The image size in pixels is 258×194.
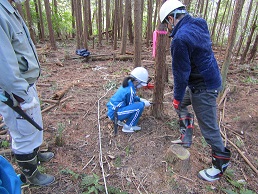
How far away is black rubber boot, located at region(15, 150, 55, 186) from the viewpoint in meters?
2.41

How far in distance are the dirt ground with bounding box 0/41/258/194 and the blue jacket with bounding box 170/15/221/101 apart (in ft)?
4.33

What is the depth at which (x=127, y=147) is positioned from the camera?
3.51 meters

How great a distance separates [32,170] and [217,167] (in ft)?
8.58

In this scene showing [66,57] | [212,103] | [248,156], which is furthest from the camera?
[66,57]

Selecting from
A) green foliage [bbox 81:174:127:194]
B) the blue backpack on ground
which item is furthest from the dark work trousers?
the blue backpack on ground

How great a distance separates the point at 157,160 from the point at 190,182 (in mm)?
594

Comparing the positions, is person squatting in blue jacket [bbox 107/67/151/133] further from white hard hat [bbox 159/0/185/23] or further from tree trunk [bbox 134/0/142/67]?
tree trunk [bbox 134/0/142/67]

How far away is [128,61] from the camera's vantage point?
9.69 meters

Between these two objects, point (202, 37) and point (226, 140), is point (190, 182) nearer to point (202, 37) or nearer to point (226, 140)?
point (226, 140)

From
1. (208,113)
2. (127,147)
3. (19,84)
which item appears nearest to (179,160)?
(208,113)

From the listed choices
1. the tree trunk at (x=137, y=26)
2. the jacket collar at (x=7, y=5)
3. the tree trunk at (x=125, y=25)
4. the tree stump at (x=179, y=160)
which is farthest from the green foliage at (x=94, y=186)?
the tree trunk at (x=125, y=25)

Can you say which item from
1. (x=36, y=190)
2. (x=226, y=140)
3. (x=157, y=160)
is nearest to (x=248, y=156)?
(x=226, y=140)

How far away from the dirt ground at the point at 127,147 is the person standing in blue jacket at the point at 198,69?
0.48 m

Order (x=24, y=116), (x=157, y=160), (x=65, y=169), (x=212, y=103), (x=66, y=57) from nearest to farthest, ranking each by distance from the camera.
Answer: (x=24, y=116) → (x=212, y=103) → (x=65, y=169) → (x=157, y=160) → (x=66, y=57)
